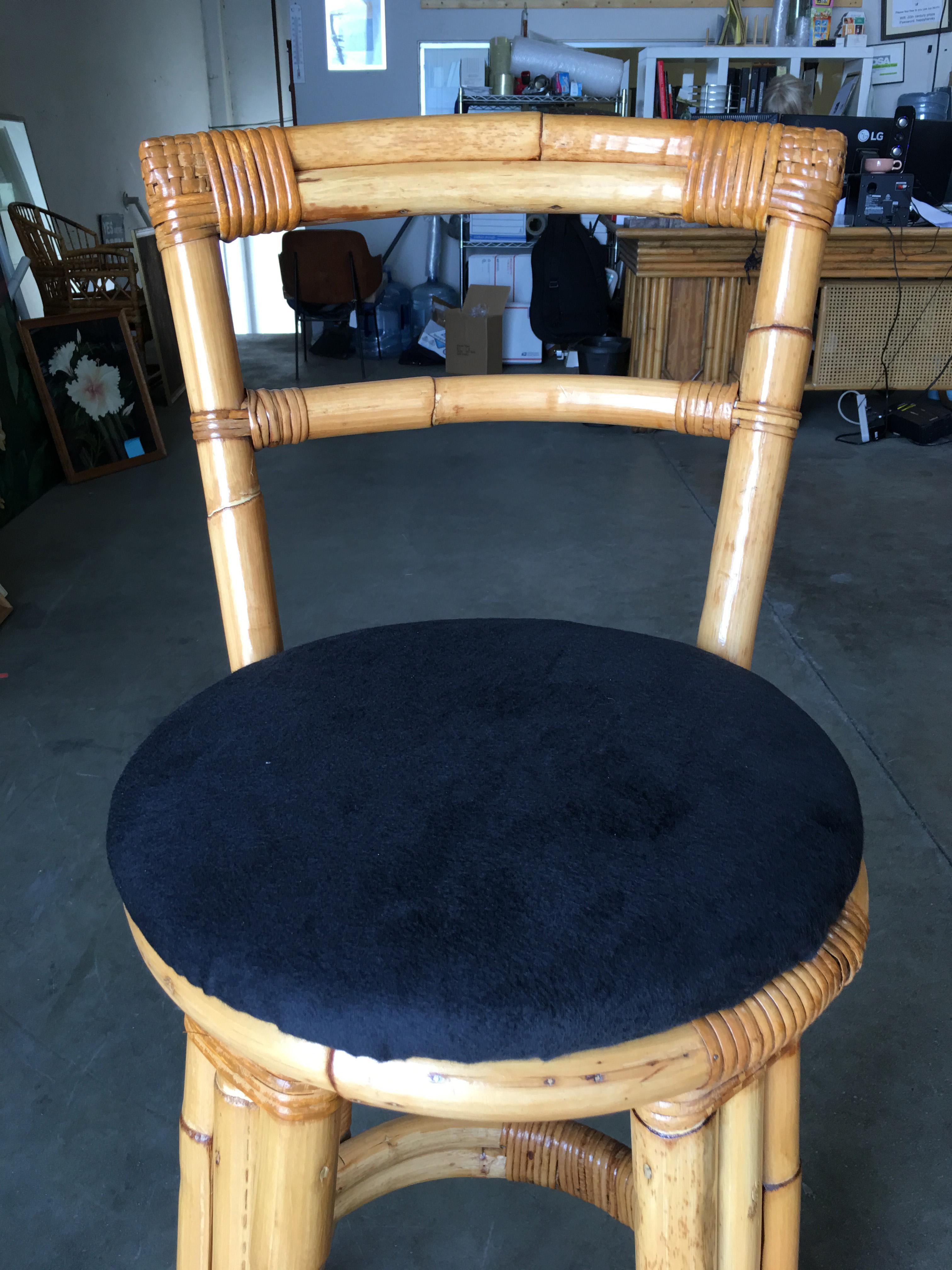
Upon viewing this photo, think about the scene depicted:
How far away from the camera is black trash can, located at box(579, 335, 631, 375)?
395 cm

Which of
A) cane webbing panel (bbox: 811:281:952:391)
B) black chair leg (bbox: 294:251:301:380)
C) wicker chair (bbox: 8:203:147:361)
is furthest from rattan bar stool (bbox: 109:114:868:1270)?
black chair leg (bbox: 294:251:301:380)

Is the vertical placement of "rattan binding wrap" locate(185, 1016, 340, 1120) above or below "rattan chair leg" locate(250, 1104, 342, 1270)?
above

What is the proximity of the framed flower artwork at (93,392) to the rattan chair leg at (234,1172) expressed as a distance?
131 inches

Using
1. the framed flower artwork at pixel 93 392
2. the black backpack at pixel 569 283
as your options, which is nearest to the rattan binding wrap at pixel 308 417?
the framed flower artwork at pixel 93 392

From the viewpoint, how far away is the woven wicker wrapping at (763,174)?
2.19 feet

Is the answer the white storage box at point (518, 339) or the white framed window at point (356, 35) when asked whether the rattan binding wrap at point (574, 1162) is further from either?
the white framed window at point (356, 35)

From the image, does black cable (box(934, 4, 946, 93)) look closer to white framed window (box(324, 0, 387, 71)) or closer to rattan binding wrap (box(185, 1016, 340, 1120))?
white framed window (box(324, 0, 387, 71))

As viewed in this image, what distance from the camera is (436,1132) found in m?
0.88

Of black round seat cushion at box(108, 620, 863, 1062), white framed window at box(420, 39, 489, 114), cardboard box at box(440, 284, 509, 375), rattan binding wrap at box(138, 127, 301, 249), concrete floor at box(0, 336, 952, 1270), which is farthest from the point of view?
white framed window at box(420, 39, 489, 114)

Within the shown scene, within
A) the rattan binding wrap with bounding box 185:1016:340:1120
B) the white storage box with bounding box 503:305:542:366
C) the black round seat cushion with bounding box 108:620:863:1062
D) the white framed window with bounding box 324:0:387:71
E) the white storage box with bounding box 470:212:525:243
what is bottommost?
the white storage box with bounding box 503:305:542:366

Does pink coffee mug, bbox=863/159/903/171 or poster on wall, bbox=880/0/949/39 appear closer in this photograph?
pink coffee mug, bbox=863/159/903/171

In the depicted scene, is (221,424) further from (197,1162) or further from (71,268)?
(71,268)

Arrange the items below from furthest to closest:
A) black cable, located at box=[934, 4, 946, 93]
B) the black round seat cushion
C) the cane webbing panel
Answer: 1. black cable, located at box=[934, 4, 946, 93]
2. the cane webbing panel
3. the black round seat cushion

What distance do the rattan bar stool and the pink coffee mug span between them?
11.5 feet
